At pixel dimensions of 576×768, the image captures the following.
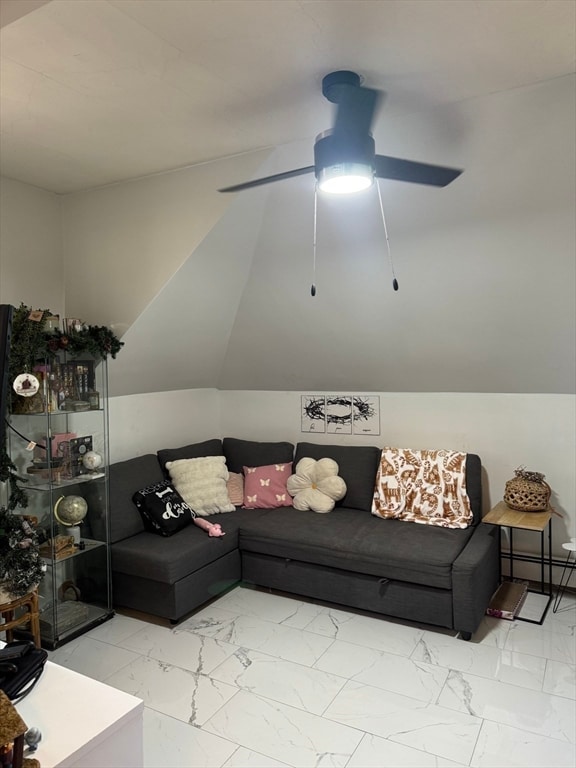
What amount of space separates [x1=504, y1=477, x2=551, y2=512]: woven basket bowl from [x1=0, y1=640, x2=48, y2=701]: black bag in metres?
2.88

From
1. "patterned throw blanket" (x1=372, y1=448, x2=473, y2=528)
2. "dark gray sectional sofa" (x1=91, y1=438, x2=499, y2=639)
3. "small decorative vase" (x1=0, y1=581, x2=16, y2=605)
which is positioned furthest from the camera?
"patterned throw blanket" (x1=372, y1=448, x2=473, y2=528)

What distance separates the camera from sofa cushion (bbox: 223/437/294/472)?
4398mm

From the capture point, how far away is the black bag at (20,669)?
1279 mm

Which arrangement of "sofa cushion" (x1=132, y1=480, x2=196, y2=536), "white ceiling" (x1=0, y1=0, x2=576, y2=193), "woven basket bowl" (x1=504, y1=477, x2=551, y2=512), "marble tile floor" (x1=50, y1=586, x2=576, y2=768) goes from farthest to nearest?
"sofa cushion" (x1=132, y1=480, x2=196, y2=536) → "woven basket bowl" (x1=504, y1=477, x2=551, y2=512) → "marble tile floor" (x1=50, y1=586, x2=576, y2=768) → "white ceiling" (x1=0, y1=0, x2=576, y2=193)

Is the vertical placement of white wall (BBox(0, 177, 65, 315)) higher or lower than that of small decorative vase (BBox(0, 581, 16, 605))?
higher

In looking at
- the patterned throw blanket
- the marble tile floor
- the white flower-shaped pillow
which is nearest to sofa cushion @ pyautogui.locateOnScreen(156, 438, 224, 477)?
the white flower-shaped pillow

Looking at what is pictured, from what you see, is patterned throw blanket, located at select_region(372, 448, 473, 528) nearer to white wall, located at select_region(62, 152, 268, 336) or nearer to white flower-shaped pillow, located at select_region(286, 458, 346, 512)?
white flower-shaped pillow, located at select_region(286, 458, 346, 512)

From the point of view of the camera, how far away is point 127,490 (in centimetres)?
366

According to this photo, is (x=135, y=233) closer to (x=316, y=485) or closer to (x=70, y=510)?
(x=70, y=510)

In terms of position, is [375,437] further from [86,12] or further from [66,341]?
[86,12]

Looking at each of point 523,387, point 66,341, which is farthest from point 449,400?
point 66,341

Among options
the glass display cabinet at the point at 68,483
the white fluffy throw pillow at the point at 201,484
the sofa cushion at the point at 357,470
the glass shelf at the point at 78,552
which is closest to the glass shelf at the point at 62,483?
the glass display cabinet at the point at 68,483

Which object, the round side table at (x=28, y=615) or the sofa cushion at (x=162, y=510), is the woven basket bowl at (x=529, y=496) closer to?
the sofa cushion at (x=162, y=510)

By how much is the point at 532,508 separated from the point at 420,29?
8.94ft
